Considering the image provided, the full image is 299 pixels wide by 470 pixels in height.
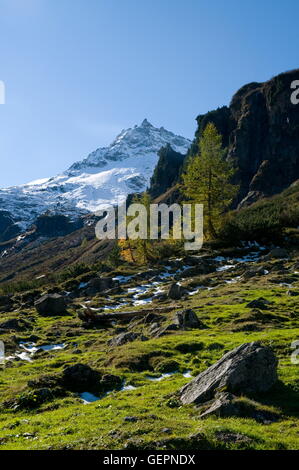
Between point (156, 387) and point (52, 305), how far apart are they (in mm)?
28723

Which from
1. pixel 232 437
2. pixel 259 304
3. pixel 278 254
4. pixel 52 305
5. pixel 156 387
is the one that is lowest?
pixel 52 305

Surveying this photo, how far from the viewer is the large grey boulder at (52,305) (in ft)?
140

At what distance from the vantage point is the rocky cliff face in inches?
6860

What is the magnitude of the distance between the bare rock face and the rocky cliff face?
166 metres

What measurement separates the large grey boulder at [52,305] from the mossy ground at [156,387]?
6.92 meters

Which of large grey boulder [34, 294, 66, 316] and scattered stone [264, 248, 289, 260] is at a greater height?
scattered stone [264, 248, 289, 260]

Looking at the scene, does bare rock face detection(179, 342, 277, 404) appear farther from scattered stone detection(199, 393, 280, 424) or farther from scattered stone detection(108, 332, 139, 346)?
scattered stone detection(108, 332, 139, 346)

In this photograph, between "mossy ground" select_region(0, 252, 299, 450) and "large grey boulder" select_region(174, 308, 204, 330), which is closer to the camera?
"mossy ground" select_region(0, 252, 299, 450)

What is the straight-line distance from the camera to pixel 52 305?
141 ft

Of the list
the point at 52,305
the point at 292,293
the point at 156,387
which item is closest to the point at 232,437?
the point at 156,387

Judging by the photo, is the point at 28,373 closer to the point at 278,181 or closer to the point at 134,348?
the point at 134,348

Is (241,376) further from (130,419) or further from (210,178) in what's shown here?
(210,178)

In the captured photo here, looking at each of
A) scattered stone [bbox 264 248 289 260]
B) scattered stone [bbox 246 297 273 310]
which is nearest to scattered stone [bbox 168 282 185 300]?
scattered stone [bbox 246 297 273 310]

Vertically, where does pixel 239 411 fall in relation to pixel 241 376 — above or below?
below
